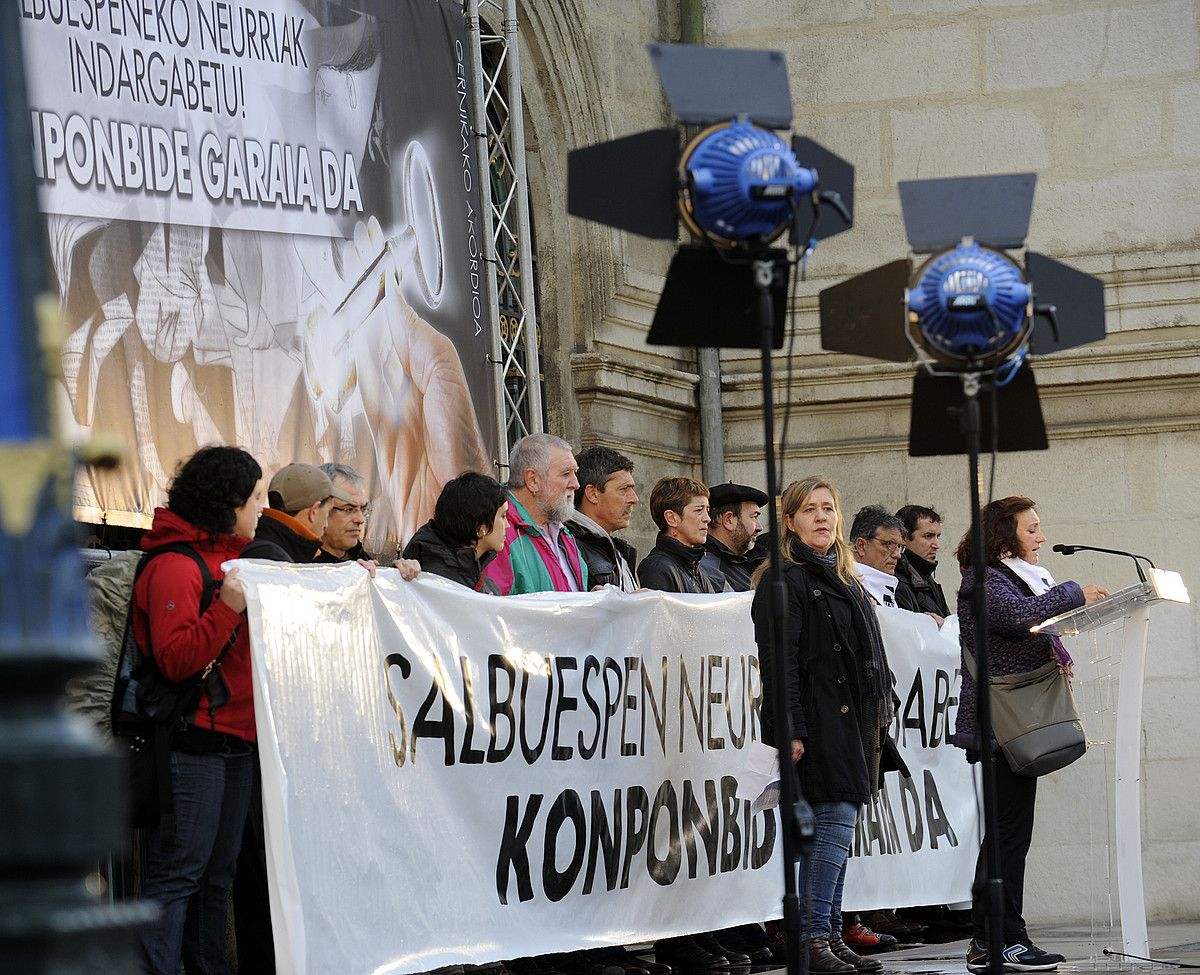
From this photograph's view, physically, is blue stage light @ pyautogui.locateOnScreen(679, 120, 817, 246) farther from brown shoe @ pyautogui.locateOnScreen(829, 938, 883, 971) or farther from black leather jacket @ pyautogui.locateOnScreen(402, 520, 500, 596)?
brown shoe @ pyautogui.locateOnScreen(829, 938, 883, 971)

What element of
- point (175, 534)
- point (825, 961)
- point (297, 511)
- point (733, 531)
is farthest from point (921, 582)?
point (175, 534)

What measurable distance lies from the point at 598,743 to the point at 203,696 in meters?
1.87

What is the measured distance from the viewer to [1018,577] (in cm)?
806

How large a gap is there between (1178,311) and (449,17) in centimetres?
496

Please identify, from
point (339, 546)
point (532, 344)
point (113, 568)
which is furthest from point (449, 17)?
point (113, 568)

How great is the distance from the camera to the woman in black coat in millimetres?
7734

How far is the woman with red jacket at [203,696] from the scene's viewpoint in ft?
19.2

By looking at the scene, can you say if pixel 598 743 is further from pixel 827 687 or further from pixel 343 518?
pixel 343 518

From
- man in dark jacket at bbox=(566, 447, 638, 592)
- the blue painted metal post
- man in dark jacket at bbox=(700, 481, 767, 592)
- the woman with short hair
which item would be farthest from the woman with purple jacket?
the blue painted metal post

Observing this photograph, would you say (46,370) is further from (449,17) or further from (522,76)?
(522,76)

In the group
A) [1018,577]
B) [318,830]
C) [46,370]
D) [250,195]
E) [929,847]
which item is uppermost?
[250,195]

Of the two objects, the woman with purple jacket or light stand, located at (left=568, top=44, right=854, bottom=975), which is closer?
light stand, located at (left=568, top=44, right=854, bottom=975)

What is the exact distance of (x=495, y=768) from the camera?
22.5ft

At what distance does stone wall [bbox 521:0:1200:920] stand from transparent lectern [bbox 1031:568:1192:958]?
12.6 ft
